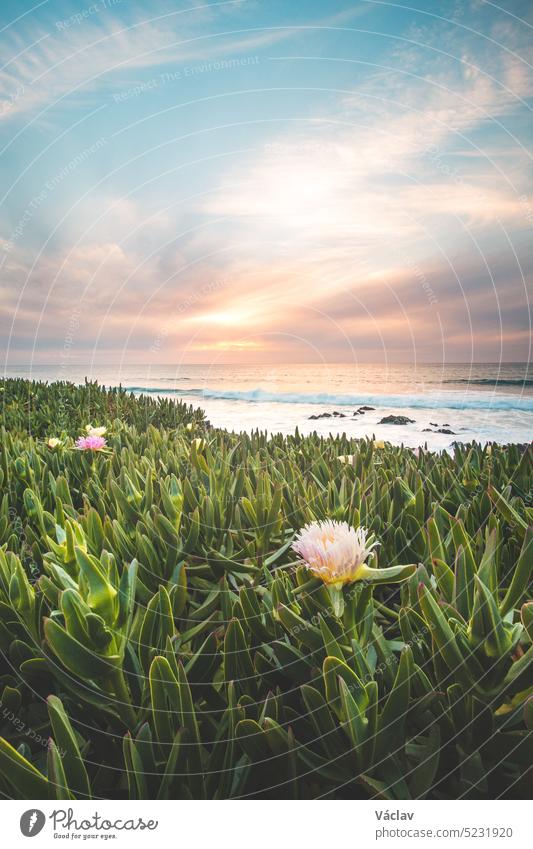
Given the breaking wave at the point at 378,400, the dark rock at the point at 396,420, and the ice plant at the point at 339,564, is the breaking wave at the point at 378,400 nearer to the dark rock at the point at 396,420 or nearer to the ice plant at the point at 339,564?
the dark rock at the point at 396,420

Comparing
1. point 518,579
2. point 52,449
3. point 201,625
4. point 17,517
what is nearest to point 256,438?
point 52,449

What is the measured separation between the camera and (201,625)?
981 mm

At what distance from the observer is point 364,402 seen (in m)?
13.2

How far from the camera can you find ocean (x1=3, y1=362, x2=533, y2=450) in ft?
27.6

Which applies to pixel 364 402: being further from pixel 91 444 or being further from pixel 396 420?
pixel 91 444

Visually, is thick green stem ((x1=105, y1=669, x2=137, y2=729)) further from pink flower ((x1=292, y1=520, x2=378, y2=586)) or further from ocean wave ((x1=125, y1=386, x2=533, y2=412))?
ocean wave ((x1=125, y1=386, x2=533, y2=412))

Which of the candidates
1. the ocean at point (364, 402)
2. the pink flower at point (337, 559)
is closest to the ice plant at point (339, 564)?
the pink flower at point (337, 559)

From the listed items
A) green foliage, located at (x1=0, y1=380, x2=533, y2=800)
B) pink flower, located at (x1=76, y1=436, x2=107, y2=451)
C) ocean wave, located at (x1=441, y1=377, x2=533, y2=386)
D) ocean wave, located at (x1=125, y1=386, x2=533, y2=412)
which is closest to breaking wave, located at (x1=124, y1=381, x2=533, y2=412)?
ocean wave, located at (x1=125, y1=386, x2=533, y2=412)

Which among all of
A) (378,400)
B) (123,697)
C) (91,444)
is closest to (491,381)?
(378,400)

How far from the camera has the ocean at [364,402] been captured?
8406 mm

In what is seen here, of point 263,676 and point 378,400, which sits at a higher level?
point 378,400
